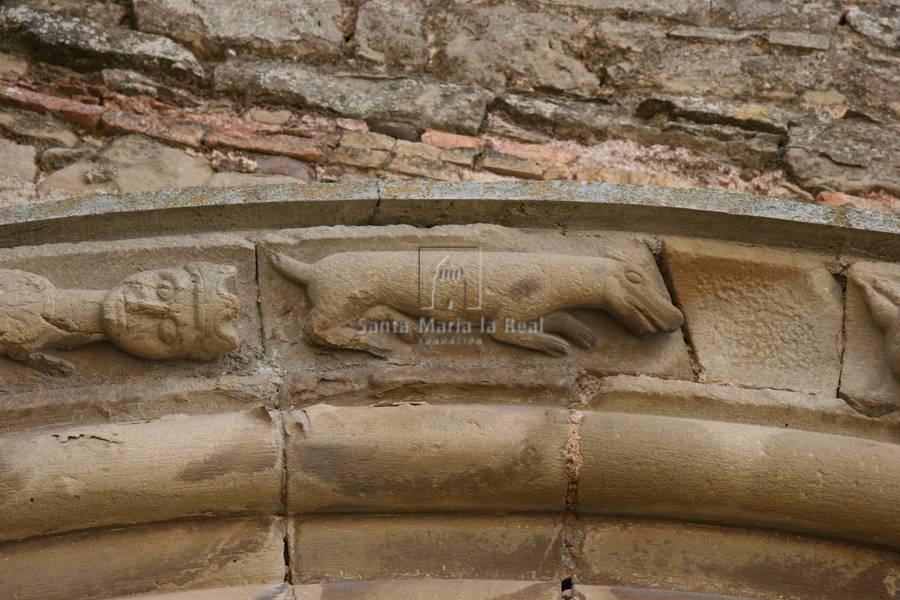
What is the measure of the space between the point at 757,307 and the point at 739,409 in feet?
1.01

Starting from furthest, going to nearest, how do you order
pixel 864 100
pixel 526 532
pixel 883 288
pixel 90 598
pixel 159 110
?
pixel 864 100 → pixel 159 110 → pixel 883 288 → pixel 526 532 → pixel 90 598

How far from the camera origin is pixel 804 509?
2789mm

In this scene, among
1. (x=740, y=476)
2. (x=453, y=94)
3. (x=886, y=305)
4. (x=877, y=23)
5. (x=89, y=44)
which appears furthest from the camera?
(x=877, y=23)

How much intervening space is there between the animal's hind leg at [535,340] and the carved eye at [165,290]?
0.73m

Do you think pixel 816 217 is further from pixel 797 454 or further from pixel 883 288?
pixel 797 454

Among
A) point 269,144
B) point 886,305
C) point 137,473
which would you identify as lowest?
point 137,473

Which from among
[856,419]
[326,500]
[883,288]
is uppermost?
[883,288]

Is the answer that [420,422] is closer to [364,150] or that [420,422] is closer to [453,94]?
[364,150]

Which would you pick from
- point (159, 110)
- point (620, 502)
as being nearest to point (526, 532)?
point (620, 502)

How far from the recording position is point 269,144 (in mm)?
3666

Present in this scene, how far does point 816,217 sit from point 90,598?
187 centimetres

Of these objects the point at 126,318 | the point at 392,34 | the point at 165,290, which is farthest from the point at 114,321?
the point at 392,34

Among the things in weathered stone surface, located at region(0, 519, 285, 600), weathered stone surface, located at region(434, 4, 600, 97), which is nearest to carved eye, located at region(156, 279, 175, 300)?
weathered stone surface, located at region(0, 519, 285, 600)

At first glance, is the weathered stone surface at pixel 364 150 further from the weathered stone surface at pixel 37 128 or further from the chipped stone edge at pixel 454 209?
the weathered stone surface at pixel 37 128
